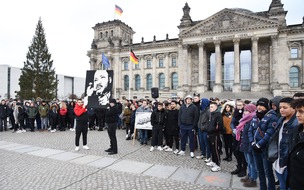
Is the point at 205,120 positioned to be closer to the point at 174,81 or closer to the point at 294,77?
the point at 294,77

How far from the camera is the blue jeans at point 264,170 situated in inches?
184

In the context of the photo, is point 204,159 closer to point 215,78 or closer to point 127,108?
point 127,108

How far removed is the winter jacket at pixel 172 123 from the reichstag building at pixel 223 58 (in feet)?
69.2

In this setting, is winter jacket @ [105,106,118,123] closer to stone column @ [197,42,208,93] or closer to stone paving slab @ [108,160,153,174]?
stone paving slab @ [108,160,153,174]

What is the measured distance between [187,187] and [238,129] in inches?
87.5

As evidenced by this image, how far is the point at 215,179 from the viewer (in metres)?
6.02

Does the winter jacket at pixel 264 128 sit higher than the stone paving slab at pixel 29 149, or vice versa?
the winter jacket at pixel 264 128

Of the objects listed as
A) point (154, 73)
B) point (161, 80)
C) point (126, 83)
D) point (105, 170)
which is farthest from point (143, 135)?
point (126, 83)

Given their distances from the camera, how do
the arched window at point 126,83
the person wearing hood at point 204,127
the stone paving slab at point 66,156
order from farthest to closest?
the arched window at point 126,83, the stone paving slab at point 66,156, the person wearing hood at point 204,127

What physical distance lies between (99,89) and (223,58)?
3937cm

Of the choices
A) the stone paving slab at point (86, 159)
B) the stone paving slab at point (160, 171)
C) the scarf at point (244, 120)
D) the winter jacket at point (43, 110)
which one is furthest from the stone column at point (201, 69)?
the scarf at point (244, 120)

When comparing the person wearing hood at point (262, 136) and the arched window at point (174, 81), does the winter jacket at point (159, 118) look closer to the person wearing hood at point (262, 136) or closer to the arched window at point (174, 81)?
the person wearing hood at point (262, 136)

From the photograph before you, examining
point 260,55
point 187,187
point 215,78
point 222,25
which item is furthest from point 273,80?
point 187,187

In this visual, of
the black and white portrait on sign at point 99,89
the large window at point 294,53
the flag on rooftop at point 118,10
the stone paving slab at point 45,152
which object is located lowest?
the stone paving slab at point 45,152
